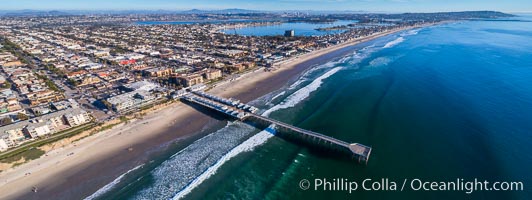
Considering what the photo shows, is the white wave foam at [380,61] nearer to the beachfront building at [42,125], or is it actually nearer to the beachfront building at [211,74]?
the beachfront building at [211,74]

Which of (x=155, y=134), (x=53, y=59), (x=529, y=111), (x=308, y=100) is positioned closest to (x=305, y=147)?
(x=308, y=100)

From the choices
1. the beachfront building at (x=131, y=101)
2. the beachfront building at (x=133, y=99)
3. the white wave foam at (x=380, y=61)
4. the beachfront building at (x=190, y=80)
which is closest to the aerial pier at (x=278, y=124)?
the beachfront building at (x=190, y=80)

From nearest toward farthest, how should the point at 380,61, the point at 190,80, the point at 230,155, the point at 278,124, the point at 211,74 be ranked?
the point at 230,155 < the point at 278,124 < the point at 190,80 < the point at 211,74 < the point at 380,61

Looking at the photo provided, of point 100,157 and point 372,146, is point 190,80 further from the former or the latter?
point 372,146

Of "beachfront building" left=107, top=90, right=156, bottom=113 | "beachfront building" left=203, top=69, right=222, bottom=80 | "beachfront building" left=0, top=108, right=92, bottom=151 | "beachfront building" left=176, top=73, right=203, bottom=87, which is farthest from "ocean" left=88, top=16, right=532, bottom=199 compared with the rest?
"beachfront building" left=203, top=69, right=222, bottom=80

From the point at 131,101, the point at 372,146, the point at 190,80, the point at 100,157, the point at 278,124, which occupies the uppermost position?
the point at 190,80

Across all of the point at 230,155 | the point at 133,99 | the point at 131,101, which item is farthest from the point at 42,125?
the point at 230,155

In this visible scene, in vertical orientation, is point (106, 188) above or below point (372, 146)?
below
